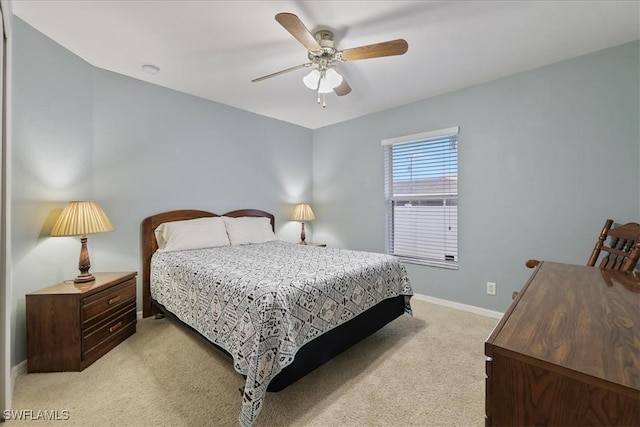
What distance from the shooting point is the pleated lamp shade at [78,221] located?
2016 millimetres

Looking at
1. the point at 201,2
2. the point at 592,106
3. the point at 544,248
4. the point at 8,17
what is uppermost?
the point at 201,2

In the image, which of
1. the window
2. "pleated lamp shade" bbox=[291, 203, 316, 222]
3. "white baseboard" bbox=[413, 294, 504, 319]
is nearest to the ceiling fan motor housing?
the window

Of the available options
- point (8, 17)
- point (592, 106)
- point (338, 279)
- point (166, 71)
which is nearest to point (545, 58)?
point (592, 106)

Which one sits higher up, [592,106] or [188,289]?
[592,106]

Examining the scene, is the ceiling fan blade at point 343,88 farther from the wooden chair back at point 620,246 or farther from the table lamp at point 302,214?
the wooden chair back at point 620,246

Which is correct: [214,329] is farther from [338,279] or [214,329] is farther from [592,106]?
[592,106]

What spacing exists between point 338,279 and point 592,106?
2549mm

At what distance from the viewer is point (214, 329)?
5.85 feet

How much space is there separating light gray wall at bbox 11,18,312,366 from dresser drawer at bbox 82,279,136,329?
0.44 m

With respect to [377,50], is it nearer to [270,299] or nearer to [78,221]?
[270,299]

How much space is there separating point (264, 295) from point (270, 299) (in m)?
0.05

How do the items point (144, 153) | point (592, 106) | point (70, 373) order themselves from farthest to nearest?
point (144, 153), point (592, 106), point (70, 373)

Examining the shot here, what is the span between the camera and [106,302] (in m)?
2.13

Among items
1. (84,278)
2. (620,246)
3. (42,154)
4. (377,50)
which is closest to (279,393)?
(84,278)
